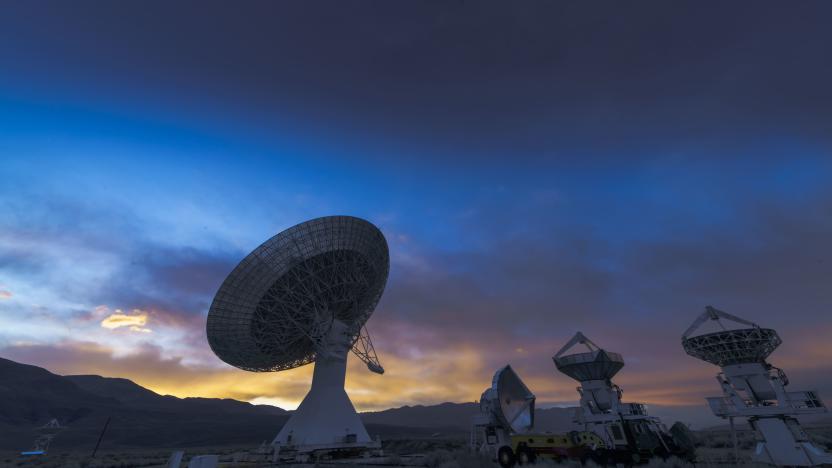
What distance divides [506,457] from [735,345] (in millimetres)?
18592

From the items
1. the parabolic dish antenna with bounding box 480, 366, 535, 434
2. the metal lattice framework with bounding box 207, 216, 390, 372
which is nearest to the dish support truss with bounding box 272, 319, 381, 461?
the metal lattice framework with bounding box 207, 216, 390, 372

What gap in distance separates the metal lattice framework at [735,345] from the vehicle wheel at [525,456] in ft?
55.2

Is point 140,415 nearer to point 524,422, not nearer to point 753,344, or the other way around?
point 524,422

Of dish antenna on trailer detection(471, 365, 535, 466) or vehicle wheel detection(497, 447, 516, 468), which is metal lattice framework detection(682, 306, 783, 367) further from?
vehicle wheel detection(497, 447, 516, 468)

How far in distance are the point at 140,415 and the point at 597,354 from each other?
538 ft

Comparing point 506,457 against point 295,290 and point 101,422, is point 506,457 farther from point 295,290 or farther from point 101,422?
point 101,422

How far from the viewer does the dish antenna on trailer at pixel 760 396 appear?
2611 centimetres

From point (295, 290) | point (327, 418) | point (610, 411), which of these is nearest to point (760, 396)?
point (610, 411)

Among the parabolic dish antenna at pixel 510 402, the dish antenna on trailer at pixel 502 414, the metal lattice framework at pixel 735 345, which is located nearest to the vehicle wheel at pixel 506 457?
the dish antenna on trailer at pixel 502 414

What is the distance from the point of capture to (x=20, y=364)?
18712 cm

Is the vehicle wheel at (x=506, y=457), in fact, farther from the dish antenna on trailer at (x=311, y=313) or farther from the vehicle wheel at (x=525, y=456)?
the dish antenna on trailer at (x=311, y=313)

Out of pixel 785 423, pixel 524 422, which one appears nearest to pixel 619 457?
pixel 524 422

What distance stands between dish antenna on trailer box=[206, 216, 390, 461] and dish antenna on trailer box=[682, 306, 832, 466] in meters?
26.1

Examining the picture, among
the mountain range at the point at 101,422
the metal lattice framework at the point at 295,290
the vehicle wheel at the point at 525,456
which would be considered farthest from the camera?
the mountain range at the point at 101,422
